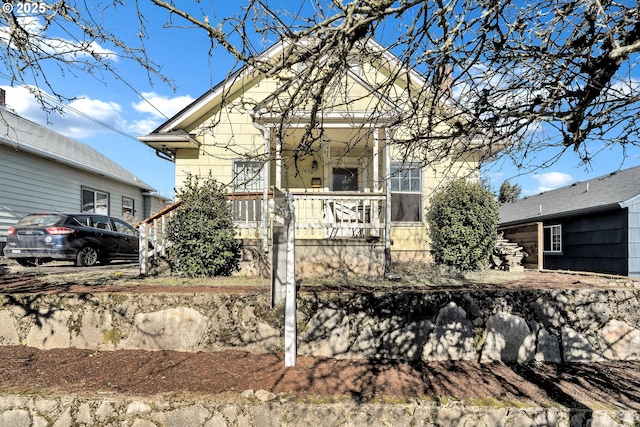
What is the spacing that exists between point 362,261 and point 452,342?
2.94 m

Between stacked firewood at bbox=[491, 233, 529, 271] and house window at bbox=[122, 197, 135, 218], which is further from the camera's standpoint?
house window at bbox=[122, 197, 135, 218]

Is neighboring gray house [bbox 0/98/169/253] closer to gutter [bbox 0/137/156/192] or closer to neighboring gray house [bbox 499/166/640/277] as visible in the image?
gutter [bbox 0/137/156/192]

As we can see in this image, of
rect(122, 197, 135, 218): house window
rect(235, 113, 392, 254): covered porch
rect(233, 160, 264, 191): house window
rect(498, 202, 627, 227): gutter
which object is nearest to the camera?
rect(233, 160, 264, 191): house window

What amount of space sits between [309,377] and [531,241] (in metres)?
7.32

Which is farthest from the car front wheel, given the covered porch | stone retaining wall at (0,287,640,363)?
stone retaining wall at (0,287,640,363)

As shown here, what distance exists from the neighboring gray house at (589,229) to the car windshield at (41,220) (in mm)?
10940

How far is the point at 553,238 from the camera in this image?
494 inches

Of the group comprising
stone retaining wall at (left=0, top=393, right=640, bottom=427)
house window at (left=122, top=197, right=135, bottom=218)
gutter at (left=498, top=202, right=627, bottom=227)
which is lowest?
stone retaining wall at (left=0, top=393, right=640, bottom=427)

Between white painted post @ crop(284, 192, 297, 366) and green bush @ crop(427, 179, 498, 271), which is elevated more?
green bush @ crop(427, 179, 498, 271)

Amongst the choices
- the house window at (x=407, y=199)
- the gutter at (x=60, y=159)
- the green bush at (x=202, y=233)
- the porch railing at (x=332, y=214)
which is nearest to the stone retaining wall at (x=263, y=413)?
the green bush at (x=202, y=233)

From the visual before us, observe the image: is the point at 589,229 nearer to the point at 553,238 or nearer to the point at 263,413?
the point at 553,238

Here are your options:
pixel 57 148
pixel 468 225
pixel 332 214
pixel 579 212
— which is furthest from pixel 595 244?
pixel 57 148

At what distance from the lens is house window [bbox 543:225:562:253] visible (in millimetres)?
12195

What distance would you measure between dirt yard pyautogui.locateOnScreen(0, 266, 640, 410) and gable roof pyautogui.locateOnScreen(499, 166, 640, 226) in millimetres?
5999
